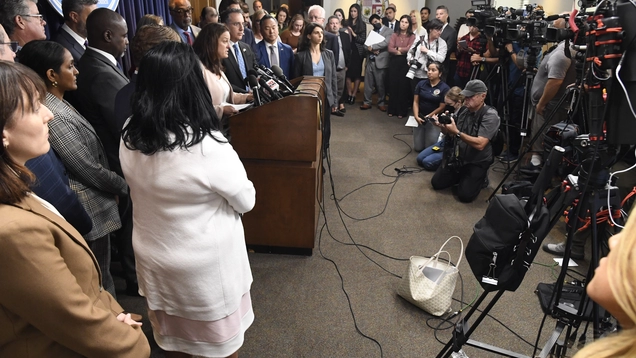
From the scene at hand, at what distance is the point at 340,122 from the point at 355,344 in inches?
166

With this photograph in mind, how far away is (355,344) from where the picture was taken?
2033 millimetres

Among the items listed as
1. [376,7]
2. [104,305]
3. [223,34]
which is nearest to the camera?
[104,305]

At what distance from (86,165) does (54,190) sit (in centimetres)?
35

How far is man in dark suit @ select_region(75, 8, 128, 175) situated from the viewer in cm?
198

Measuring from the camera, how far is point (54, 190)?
4.49 feet

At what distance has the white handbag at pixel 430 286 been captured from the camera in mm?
2188

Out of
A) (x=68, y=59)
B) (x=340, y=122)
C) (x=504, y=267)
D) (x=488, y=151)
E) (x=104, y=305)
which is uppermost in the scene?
(x=68, y=59)

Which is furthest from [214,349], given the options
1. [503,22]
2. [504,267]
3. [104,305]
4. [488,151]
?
[503,22]

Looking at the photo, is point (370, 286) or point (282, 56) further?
point (282, 56)

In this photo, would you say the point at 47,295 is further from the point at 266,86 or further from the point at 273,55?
the point at 273,55

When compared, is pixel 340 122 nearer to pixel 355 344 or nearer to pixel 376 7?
pixel 376 7

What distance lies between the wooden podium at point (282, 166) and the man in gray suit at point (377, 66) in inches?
157

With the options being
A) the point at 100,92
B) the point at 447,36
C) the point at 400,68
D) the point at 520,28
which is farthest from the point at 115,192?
the point at 447,36

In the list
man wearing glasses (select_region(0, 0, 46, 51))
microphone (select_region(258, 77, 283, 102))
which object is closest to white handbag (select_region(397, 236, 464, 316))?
microphone (select_region(258, 77, 283, 102))
